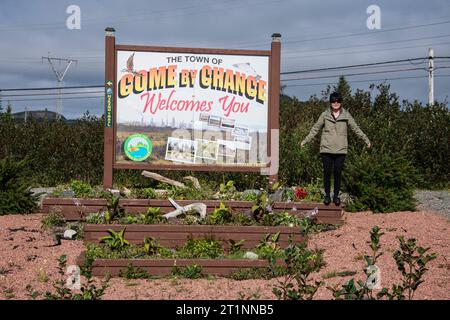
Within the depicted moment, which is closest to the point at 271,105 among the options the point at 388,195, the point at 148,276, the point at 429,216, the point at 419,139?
the point at 388,195

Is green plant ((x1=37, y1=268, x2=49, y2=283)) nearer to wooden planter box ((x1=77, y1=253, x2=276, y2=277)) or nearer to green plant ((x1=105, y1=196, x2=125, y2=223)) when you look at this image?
wooden planter box ((x1=77, y1=253, x2=276, y2=277))

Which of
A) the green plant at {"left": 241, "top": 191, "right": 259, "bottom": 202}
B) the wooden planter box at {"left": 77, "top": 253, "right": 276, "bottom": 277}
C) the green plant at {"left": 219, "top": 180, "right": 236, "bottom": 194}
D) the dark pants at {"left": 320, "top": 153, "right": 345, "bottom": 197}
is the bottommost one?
the wooden planter box at {"left": 77, "top": 253, "right": 276, "bottom": 277}

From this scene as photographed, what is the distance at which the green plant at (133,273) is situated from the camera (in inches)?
292

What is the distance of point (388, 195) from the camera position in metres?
10.5

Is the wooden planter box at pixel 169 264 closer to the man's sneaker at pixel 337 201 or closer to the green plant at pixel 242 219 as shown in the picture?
the green plant at pixel 242 219

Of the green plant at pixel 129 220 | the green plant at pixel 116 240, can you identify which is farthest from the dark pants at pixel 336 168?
the green plant at pixel 116 240

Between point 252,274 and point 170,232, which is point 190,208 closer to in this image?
point 170,232

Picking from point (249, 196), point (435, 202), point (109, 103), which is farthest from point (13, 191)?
point (435, 202)

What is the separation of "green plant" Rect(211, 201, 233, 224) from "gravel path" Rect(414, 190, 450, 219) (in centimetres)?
391

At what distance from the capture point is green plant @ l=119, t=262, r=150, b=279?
24.3 feet

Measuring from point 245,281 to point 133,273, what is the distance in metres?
1.39

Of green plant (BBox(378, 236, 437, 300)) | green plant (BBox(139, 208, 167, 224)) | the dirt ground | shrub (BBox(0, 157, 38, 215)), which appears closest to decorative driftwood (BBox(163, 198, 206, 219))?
green plant (BBox(139, 208, 167, 224))

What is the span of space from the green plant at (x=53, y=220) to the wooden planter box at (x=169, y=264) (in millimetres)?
2609

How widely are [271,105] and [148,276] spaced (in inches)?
227
